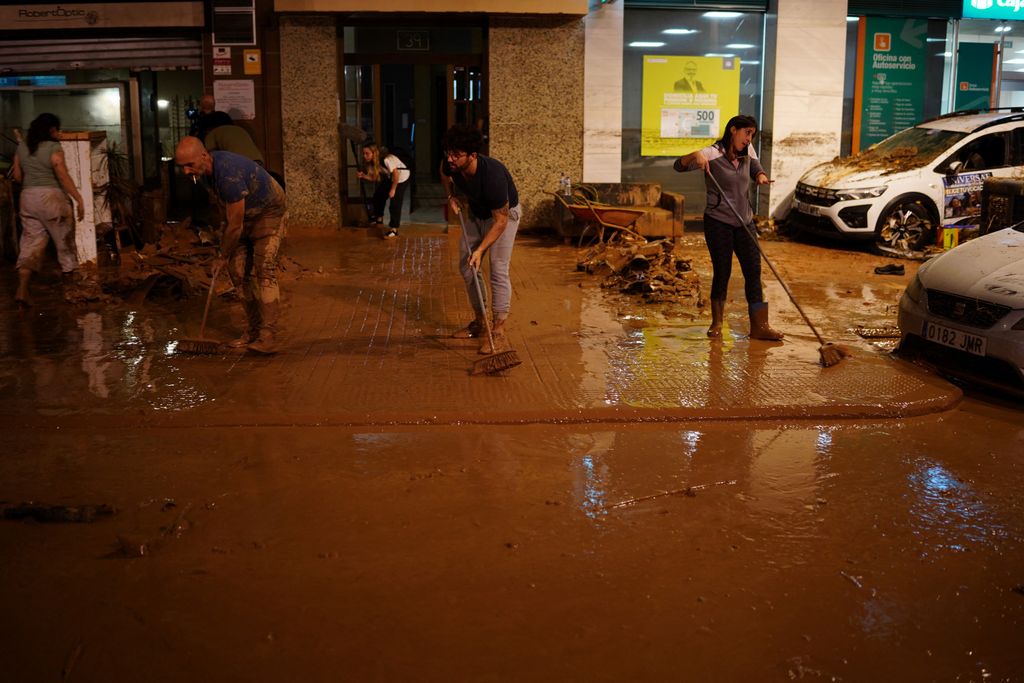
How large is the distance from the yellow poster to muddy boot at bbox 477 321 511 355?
899 cm

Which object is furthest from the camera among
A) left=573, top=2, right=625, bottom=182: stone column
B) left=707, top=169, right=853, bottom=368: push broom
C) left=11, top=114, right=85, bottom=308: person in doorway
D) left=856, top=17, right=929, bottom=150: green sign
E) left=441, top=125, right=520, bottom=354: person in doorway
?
left=856, top=17, right=929, bottom=150: green sign

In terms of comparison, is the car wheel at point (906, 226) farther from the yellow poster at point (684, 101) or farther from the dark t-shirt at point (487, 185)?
the dark t-shirt at point (487, 185)

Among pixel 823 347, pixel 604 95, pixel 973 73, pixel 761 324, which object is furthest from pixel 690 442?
pixel 973 73

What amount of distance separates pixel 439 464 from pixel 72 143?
6.95m

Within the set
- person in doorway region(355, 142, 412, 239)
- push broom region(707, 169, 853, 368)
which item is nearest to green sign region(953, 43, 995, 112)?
person in doorway region(355, 142, 412, 239)

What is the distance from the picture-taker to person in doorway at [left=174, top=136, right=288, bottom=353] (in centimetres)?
706

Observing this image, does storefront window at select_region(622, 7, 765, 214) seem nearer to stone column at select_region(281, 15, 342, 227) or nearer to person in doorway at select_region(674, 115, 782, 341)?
stone column at select_region(281, 15, 342, 227)

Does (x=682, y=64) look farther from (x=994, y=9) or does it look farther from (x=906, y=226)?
(x=994, y=9)

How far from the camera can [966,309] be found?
687cm

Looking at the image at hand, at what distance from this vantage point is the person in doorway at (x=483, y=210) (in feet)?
23.0

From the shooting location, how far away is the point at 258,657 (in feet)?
11.2

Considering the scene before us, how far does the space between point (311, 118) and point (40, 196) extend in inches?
232

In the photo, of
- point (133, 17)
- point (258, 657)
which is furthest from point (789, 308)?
point (133, 17)

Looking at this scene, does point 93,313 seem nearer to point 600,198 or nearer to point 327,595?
point 327,595
